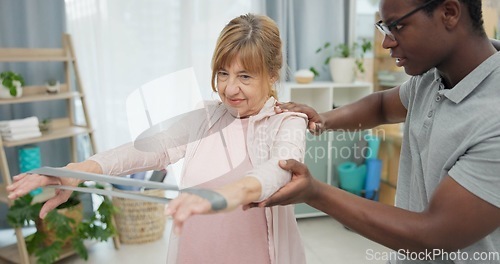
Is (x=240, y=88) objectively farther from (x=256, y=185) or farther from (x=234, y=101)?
(x=256, y=185)

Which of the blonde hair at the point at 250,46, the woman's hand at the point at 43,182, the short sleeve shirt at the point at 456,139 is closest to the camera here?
the short sleeve shirt at the point at 456,139

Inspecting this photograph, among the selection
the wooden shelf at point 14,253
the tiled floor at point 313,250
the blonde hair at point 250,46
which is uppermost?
the blonde hair at point 250,46

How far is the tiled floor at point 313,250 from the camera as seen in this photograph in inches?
107

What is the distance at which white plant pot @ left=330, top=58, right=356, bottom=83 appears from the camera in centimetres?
330

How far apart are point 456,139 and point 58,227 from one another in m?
2.22

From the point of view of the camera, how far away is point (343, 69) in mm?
3314

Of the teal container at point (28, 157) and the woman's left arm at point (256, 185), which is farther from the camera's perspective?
the teal container at point (28, 157)

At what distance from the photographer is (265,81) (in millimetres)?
1190

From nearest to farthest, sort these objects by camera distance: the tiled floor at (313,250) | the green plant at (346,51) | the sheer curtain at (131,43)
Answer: the tiled floor at (313,250) → the sheer curtain at (131,43) → the green plant at (346,51)

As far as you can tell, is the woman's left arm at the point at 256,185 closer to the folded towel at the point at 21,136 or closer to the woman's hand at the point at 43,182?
the woman's hand at the point at 43,182

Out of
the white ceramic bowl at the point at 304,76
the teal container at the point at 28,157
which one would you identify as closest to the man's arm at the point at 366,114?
the white ceramic bowl at the point at 304,76

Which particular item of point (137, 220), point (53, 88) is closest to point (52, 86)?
point (53, 88)

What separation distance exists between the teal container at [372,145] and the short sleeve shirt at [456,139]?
6.91 feet

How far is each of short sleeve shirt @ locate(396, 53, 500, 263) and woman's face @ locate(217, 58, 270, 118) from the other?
0.41 m
